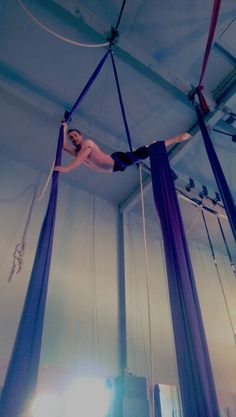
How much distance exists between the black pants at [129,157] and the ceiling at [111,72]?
74 cm

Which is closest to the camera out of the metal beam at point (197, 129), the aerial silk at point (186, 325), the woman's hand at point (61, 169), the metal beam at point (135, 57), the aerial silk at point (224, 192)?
the aerial silk at point (186, 325)

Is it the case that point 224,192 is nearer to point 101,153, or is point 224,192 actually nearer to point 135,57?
point 101,153

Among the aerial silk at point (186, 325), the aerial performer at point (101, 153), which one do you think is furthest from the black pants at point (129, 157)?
the aerial silk at point (186, 325)

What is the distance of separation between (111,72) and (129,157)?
1.04 metres

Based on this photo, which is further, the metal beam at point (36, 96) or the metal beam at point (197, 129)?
the metal beam at point (197, 129)

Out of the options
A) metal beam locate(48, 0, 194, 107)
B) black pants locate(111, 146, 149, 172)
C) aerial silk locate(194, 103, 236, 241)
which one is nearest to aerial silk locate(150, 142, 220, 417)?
aerial silk locate(194, 103, 236, 241)

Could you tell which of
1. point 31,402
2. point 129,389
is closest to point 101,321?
point 129,389

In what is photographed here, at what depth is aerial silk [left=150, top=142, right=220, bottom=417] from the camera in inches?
49.3

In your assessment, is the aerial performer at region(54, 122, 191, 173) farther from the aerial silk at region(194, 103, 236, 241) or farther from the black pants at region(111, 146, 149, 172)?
the aerial silk at region(194, 103, 236, 241)

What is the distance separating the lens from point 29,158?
3.73 meters

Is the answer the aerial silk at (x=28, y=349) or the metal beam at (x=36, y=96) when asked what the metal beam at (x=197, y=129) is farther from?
the aerial silk at (x=28, y=349)

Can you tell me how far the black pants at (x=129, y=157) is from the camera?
268cm

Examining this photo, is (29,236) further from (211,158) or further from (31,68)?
(211,158)

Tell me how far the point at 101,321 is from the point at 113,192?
187 cm
